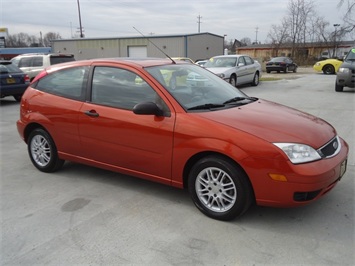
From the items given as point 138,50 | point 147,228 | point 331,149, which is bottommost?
point 147,228

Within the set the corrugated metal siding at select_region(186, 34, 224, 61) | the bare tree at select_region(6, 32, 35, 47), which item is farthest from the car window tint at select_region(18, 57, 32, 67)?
the bare tree at select_region(6, 32, 35, 47)

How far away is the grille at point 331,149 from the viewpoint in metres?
3.35

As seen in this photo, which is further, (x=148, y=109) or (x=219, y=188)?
(x=148, y=109)

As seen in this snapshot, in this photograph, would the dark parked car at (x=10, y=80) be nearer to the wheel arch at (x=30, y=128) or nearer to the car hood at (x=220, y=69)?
the car hood at (x=220, y=69)

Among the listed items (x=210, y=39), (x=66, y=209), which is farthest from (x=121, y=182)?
(x=210, y=39)

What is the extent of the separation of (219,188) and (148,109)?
3.60 feet

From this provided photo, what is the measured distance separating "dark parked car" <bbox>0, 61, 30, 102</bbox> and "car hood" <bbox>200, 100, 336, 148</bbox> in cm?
1035

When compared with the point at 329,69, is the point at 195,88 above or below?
above

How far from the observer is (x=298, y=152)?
318 cm

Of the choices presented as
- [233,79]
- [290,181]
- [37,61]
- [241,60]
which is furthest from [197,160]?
[37,61]

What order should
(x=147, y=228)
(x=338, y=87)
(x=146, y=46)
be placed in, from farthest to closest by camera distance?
1. (x=146, y=46)
2. (x=338, y=87)
3. (x=147, y=228)

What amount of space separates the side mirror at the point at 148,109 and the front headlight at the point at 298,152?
4.14ft

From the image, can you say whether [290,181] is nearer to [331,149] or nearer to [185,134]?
[331,149]

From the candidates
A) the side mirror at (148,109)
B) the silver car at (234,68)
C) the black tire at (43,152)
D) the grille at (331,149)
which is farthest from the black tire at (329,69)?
the side mirror at (148,109)
